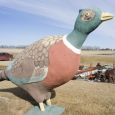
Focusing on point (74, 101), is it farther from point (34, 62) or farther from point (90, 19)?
point (90, 19)

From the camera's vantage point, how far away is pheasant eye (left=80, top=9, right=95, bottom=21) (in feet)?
26.3

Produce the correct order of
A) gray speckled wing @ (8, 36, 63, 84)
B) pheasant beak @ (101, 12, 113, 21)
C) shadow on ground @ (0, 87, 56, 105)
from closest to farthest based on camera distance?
pheasant beak @ (101, 12, 113, 21)
gray speckled wing @ (8, 36, 63, 84)
shadow on ground @ (0, 87, 56, 105)

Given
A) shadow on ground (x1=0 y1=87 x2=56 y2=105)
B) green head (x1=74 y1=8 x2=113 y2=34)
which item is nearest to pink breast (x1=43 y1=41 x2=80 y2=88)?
green head (x1=74 y1=8 x2=113 y2=34)

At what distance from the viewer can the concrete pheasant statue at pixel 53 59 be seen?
26.6ft

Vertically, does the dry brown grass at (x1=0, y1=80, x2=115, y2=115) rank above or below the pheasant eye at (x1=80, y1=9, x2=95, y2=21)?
below

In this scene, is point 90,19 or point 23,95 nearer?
point 90,19

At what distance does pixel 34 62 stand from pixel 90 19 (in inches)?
80.0

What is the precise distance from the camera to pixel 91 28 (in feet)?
26.5

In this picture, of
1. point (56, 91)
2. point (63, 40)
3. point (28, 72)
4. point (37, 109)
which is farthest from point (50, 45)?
point (56, 91)

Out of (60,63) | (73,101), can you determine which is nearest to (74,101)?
(73,101)

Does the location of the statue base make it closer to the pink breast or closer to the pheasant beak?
the pink breast

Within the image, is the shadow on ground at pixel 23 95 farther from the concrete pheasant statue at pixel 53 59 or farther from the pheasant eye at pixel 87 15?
the pheasant eye at pixel 87 15

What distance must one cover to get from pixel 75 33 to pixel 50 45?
0.81m

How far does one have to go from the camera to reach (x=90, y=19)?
8.02 meters
